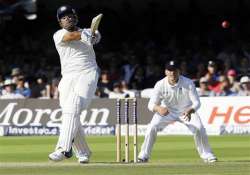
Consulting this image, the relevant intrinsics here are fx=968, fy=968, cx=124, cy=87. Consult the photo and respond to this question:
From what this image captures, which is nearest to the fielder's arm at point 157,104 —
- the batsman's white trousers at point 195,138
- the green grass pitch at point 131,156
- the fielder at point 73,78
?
the batsman's white trousers at point 195,138

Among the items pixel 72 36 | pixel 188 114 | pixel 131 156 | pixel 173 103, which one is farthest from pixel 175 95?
pixel 72 36

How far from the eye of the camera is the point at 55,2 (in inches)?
1101

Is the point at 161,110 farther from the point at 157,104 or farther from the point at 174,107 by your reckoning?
the point at 174,107

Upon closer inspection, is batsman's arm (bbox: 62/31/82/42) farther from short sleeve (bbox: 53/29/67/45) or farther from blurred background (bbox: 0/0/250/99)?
blurred background (bbox: 0/0/250/99)

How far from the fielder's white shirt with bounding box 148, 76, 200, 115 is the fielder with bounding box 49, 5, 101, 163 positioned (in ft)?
4.19

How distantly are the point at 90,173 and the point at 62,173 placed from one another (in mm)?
293

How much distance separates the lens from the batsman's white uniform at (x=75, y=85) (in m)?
11.2

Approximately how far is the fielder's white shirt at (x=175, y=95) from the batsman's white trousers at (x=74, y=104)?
128 cm

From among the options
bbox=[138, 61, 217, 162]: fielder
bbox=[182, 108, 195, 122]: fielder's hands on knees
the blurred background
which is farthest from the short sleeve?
the blurred background

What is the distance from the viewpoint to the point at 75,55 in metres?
11.4

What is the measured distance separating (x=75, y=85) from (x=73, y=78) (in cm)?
9

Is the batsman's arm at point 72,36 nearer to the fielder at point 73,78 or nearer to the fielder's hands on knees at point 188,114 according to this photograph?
the fielder at point 73,78

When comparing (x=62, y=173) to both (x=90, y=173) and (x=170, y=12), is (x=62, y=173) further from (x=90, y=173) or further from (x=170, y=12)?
(x=170, y=12)

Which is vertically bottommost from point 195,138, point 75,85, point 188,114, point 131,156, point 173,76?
point 131,156
